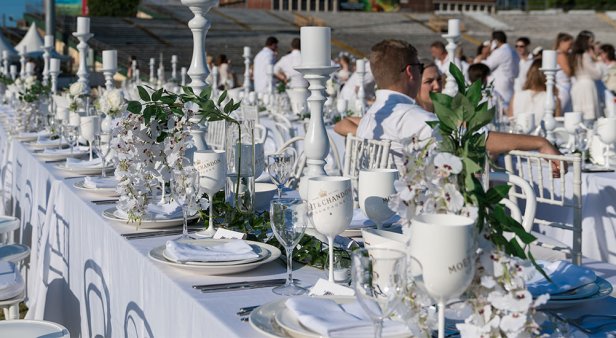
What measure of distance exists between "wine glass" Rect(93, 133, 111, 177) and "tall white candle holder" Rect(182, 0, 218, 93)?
0.41 m

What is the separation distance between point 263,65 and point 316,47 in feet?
24.6

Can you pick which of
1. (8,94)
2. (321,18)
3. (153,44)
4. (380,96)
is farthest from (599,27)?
(380,96)

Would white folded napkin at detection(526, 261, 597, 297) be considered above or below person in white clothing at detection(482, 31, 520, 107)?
below

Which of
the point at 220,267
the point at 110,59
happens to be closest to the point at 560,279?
the point at 220,267

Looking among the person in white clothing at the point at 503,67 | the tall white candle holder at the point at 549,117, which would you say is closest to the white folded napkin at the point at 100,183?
the tall white candle holder at the point at 549,117

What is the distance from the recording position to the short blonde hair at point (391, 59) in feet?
9.73

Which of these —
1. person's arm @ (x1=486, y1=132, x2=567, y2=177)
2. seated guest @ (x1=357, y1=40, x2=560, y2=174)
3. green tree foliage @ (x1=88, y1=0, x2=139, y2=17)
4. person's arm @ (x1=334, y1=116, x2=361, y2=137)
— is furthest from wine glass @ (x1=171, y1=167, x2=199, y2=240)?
green tree foliage @ (x1=88, y1=0, x2=139, y2=17)

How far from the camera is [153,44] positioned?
29.6 m

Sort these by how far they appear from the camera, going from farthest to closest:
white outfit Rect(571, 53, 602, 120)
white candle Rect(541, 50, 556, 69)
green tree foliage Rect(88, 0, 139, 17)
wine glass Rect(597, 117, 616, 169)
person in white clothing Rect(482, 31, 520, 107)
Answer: green tree foliage Rect(88, 0, 139, 17) → person in white clothing Rect(482, 31, 520, 107) → white outfit Rect(571, 53, 602, 120) → white candle Rect(541, 50, 556, 69) → wine glass Rect(597, 117, 616, 169)

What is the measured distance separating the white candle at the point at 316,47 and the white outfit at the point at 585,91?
439 centimetres

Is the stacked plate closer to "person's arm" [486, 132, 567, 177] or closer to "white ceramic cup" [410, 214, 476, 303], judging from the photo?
"white ceramic cup" [410, 214, 476, 303]

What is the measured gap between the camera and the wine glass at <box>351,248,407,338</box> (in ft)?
3.44

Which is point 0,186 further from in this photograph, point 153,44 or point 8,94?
point 153,44

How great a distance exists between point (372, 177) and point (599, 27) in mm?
39944
